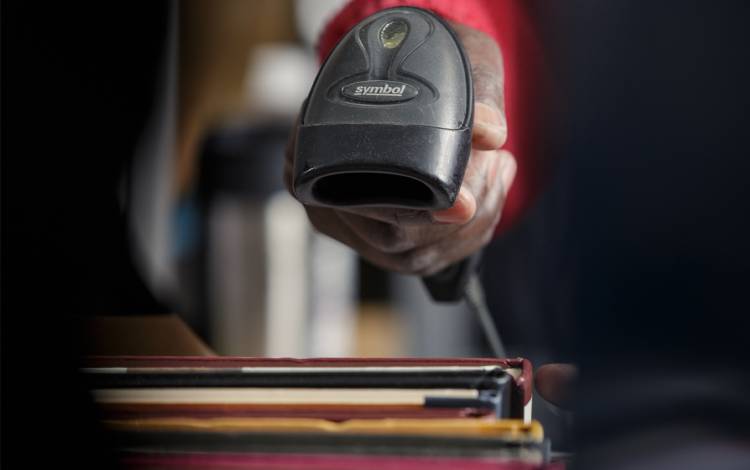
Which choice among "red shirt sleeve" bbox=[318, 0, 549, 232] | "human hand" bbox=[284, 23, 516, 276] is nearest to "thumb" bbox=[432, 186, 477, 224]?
"human hand" bbox=[284, 23, 516, 276]

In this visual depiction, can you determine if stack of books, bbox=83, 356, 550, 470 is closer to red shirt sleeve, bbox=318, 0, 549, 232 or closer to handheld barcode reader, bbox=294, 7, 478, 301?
handheld barcode reader, bbox=294, 7, 478, 301

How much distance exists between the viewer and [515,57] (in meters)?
0.63

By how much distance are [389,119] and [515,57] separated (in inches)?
13.7

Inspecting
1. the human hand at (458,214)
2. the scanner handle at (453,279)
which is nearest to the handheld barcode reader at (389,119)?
the human hand at (458,214)

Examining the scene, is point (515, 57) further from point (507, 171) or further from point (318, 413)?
point (318, 413)

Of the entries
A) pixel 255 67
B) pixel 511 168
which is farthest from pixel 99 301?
pixel 255 67

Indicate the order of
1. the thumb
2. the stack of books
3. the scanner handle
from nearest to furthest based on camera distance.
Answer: the stack of books, the thumb, the scanner handle

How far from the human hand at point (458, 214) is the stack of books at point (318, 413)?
0.07m

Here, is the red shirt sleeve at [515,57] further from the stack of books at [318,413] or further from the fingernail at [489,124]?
the stack of books at [318,413]

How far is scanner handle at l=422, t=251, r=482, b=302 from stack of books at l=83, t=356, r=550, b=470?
17 cm

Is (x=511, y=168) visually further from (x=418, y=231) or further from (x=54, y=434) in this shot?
(x=54, y=434)

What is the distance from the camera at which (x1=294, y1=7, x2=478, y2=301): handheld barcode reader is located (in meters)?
0.30

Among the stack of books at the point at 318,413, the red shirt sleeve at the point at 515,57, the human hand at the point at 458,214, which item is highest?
the red shirt sleeve at the point at 515,57

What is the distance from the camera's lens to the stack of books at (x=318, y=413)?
24cm
